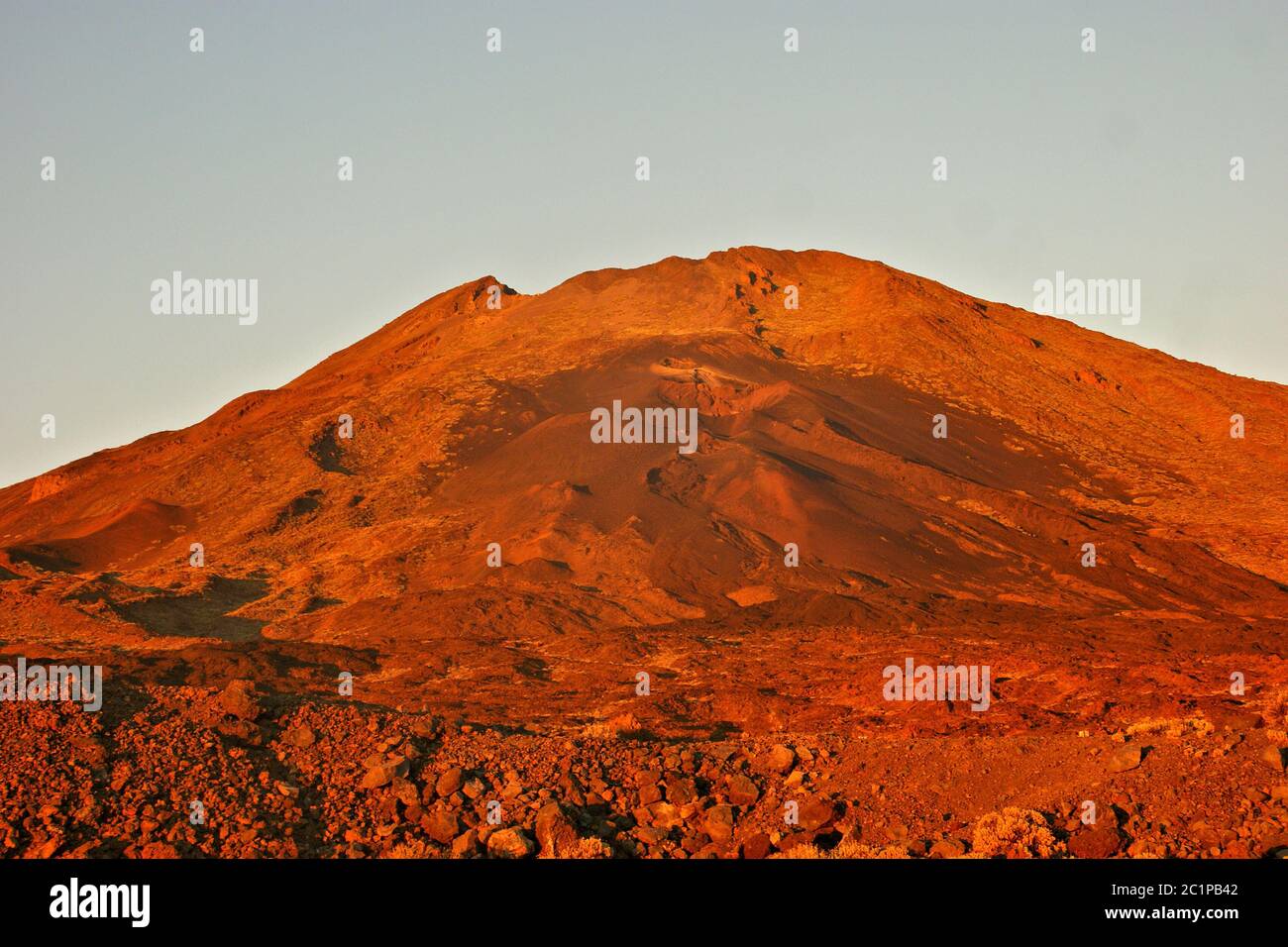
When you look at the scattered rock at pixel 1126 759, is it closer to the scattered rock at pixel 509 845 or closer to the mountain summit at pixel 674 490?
the scattered rock at pixel 509 845

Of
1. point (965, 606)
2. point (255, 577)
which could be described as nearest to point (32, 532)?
point (255, 577)

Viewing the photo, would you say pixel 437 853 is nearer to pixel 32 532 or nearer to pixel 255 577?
pixel 255 577

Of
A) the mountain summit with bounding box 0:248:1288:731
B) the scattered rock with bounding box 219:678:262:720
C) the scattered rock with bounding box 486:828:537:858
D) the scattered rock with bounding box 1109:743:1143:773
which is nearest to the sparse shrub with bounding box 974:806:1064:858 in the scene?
the scattered rock with bounding box 1109:743:1143:773

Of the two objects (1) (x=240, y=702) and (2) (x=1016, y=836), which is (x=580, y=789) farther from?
(2) (x=1016, y=836)

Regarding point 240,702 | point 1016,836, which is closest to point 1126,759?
point 1016,836

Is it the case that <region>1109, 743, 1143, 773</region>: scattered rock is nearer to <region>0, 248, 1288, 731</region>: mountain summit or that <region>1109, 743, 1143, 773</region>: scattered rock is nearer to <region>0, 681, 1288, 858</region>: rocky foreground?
<region>0, 681, 1288, 858</region>: rocky foreground
